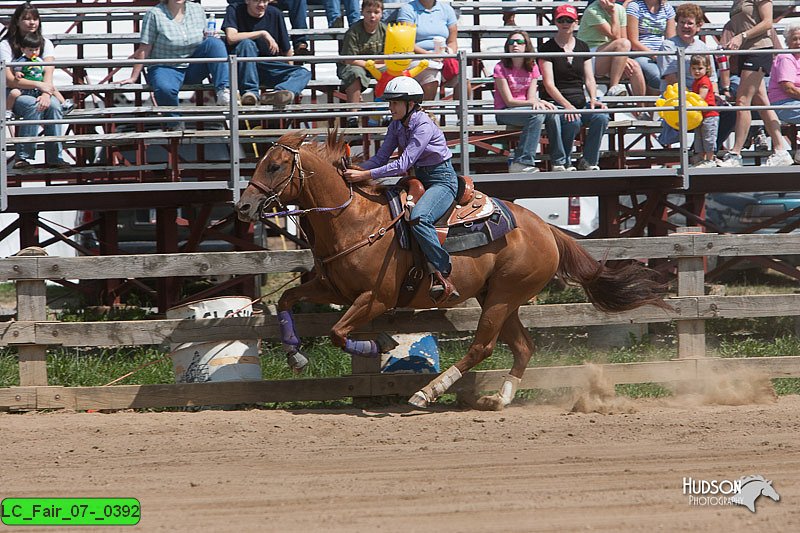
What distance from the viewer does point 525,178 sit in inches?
423

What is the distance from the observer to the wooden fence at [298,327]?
29.6ft

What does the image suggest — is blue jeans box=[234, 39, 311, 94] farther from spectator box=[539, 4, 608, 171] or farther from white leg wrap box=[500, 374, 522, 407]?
white leg wrap box=[500, 374, 522, 407]

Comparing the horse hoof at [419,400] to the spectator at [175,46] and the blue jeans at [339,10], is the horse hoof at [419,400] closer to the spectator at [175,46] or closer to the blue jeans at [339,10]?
Answer: the spectator at [175,46]

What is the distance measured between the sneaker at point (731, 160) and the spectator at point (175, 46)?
5565 millimetres

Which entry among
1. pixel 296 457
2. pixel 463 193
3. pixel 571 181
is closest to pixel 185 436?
pixel 296 457

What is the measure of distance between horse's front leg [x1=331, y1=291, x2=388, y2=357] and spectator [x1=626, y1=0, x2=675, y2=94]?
5657mm

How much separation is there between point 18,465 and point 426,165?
13.2ft

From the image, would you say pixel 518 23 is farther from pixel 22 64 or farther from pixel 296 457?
pixel 296 457

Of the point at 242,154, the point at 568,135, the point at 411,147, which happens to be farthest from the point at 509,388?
the point at 242,154

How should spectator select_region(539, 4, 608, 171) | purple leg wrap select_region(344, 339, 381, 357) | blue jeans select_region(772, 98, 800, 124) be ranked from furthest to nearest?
blue jeans select_region(772, 98, 800, 124), spectator select_region(539, 4, 608, 171), purple leg wrap select_region(344, 339, 381, 357)

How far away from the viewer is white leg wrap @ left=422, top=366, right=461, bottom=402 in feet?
29.2

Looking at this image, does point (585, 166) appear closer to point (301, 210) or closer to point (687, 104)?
point (687, 104)

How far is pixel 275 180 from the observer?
838cm

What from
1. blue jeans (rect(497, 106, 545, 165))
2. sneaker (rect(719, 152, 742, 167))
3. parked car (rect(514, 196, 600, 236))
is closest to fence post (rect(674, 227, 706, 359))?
sneaker (rect(719, 152, 742, 167))
